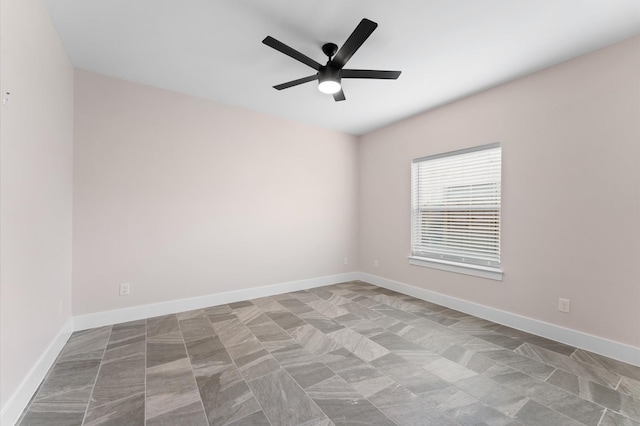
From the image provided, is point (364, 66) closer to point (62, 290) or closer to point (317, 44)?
point (317, 44)

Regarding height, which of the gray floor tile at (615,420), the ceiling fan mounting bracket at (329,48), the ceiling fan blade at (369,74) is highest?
the ceiling fan mounting bracket at (329,48)

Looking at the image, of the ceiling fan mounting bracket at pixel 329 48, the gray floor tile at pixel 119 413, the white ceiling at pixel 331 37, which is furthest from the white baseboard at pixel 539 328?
the gray floor tile at pixel 119 413

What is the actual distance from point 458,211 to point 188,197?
348 cm

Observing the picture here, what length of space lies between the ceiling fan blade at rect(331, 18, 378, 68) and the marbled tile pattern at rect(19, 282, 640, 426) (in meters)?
2.40

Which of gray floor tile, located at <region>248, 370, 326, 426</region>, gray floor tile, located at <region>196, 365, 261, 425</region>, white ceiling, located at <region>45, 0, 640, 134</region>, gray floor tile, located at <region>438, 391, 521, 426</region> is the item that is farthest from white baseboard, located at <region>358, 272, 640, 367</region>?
gray floor tile, located at <region>196, 365, 261, 425</region>

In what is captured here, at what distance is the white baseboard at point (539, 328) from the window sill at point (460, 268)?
353 mm

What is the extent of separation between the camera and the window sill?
310 cm

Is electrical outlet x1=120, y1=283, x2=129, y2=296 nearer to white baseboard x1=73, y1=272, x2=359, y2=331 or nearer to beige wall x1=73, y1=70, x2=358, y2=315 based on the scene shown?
beige wall x1=73, y1=70, x2=358, y2=315

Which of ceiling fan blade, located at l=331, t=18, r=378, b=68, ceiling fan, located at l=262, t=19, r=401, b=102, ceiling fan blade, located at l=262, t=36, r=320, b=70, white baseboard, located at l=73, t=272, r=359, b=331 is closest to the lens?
ceiling fan blade, located at l=331, t=18, r=378, b=68

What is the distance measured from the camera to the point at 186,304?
3371 millimetres

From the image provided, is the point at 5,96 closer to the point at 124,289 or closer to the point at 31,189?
the point at 31,189

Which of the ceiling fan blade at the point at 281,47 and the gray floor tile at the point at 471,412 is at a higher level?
the ceiling fan blade at the point at 281,47

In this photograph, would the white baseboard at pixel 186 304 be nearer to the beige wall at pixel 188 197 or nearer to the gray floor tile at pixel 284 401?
the beige wall at pixel 188 197

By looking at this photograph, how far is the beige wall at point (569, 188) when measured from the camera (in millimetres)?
2252
